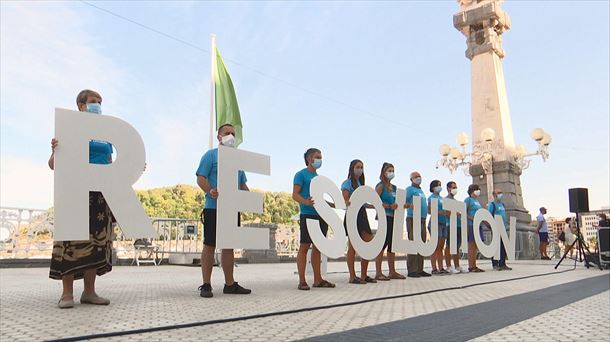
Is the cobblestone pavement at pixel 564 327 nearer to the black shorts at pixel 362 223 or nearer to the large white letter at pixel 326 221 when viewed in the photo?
the large white letter at pixel 326 221

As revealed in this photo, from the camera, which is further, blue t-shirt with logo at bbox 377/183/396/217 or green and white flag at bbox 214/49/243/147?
green and white flag at bbox 214/49/243/147

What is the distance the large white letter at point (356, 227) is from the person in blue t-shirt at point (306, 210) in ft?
1.41

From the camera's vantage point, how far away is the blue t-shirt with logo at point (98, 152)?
4039 mm

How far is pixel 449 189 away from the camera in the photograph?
29.2 ft

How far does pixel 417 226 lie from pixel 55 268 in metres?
5.22

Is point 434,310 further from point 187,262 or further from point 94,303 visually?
point 187,262

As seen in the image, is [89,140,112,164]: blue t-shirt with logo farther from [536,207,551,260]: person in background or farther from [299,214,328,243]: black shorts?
[536,207,551,260]: person in background

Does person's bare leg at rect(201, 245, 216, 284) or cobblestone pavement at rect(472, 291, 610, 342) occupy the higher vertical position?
person's bare leg at rect(201, 245, 216, 284)

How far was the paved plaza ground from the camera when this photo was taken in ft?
8.80

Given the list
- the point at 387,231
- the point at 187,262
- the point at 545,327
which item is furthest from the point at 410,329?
the point at 187,262

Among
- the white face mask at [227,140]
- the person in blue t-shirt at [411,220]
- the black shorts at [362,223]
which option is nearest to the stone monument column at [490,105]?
the person in blue t-shirt at [411,220]

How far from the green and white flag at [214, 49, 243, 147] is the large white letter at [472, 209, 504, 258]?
591 centimetres

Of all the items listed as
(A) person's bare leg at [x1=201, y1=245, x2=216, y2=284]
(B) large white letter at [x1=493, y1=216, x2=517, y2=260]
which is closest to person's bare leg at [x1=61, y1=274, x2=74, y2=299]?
(A) person's bare leg at [x1=201, y1=245, x2=216, y2=284]

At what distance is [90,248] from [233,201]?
143 centimetres
